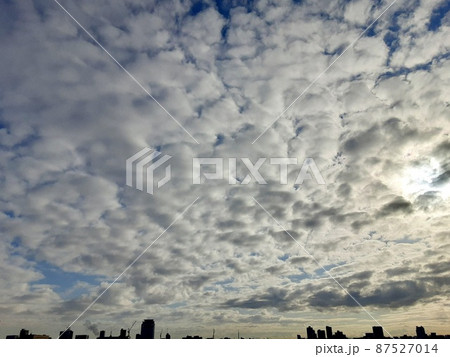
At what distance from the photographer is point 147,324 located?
644ft
